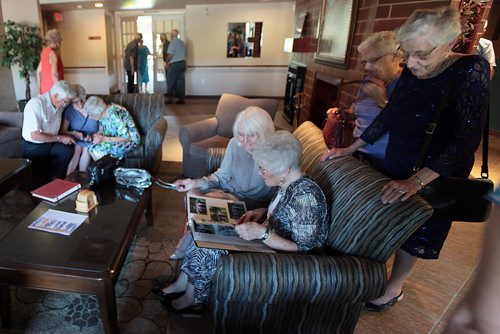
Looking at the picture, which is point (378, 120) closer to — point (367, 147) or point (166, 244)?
point (367, 147)

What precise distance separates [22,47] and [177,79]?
2904 mm

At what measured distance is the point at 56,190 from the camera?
1.84m

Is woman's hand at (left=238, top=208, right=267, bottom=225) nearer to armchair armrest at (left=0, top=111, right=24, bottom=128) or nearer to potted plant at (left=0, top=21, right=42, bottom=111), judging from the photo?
armchair armrest at (left=0, top=111, right=24, bottom=128)

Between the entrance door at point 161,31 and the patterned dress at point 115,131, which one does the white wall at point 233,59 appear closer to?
the entrance door at point 161,31

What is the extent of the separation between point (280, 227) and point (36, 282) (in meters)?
1.01

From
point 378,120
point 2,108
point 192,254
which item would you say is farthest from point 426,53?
point 2,108

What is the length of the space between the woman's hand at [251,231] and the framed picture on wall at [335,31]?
1888 millimetres

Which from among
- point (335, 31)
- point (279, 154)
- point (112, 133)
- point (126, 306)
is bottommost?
point (126, 306)

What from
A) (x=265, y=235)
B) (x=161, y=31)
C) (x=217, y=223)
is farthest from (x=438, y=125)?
(x=161, y=31)

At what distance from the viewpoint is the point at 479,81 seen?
112cm

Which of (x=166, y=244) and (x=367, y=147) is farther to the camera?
(x=166, y=244)

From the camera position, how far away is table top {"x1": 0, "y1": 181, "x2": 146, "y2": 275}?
1.28 meters

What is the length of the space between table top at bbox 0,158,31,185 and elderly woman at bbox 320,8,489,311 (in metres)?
2.26

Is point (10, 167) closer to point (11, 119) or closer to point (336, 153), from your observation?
point (11, 119)
